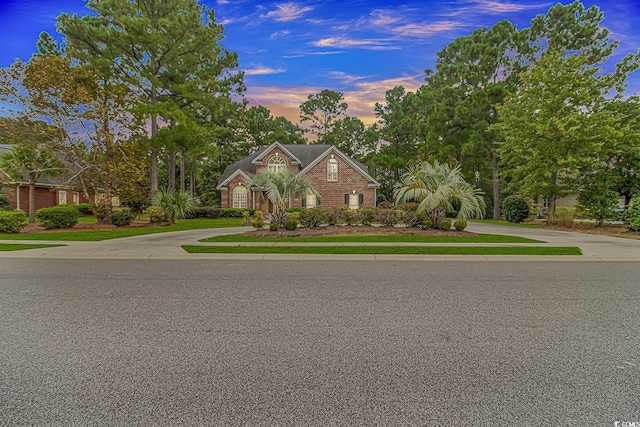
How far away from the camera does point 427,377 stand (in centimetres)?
332

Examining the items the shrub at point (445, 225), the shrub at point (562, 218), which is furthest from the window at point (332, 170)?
the shrub at point (562, 218)

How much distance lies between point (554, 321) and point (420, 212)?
11.7m

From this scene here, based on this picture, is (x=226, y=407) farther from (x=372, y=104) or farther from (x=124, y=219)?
(x=372, y=104)

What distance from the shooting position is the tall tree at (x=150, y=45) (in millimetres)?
21109

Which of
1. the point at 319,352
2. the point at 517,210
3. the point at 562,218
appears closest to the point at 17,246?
the point at 319,352

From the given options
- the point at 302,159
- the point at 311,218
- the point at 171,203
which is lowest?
the point at 311,218

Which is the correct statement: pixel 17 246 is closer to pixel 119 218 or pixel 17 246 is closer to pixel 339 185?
pixel 119 218

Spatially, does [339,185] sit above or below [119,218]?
above

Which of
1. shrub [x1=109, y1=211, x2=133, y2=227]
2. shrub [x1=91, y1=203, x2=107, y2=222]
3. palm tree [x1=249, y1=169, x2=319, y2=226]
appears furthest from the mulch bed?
shrub [x1=91, y1=203, x2=107, y2=222]

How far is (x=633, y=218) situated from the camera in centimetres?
1714

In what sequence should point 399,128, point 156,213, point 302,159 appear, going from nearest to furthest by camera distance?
point 156,213 → point 302,159 → point 399,128

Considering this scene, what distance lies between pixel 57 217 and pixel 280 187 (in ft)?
38.6

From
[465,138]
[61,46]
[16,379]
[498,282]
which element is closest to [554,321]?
[498,282]

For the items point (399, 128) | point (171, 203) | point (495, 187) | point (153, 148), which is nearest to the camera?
point (171, 203)
